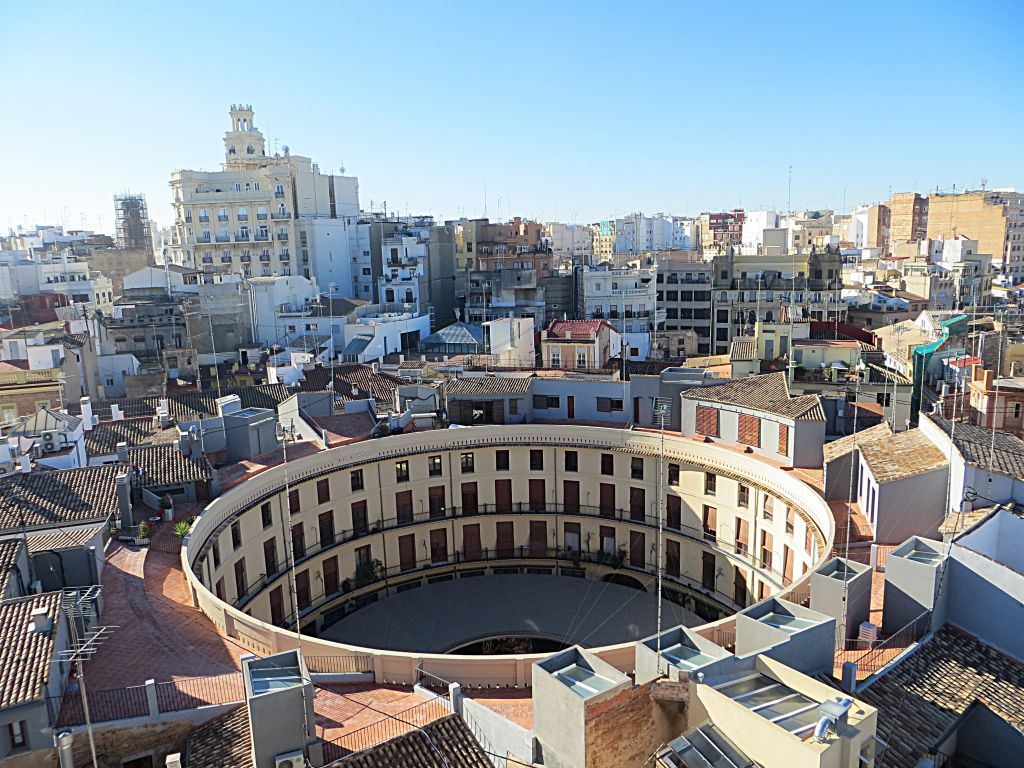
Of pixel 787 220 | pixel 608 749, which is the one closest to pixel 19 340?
pixel 608 749

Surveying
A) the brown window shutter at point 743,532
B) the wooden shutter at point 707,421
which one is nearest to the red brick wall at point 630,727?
the brown window shutter at point 743,532

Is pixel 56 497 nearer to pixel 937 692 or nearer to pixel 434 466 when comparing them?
pixel 434 466

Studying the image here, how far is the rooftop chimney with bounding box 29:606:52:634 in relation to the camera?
18172mm

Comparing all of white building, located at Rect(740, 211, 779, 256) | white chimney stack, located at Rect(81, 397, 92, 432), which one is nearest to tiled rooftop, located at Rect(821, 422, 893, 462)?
white chimney stack, located at Rect(81, 397, 92, 432)

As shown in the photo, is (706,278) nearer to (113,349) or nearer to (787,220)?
(113,349)

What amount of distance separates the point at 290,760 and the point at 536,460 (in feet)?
81.8

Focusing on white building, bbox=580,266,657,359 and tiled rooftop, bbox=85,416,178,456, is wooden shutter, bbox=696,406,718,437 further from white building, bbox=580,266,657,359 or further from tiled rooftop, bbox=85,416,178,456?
white building, bbox=580,266,657,359

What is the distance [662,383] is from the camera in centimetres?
4069

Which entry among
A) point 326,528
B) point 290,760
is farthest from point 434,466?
point 290,760

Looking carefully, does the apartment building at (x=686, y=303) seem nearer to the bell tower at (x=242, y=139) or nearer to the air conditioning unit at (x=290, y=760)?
the bell tower at (x=242, y=139)

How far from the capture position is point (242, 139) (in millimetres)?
88188

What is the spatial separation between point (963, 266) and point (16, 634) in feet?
281

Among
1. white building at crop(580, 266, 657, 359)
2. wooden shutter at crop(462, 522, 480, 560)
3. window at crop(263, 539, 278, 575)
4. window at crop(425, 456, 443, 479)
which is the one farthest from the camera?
white building at crop(580, 266, 657, 359)

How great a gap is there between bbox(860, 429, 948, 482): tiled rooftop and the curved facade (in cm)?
264
